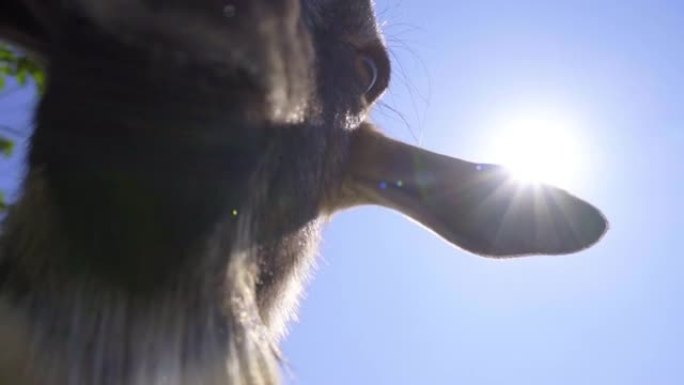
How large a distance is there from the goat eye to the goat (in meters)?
0.55

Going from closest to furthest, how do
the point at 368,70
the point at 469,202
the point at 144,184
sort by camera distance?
1. the point at 144,184
2. the point at 368,70
3. the point at 469,202

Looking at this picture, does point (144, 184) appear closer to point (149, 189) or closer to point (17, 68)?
point (149, 189)

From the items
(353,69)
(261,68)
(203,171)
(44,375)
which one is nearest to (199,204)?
(203,171)

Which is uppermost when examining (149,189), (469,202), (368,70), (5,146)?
(149,189)

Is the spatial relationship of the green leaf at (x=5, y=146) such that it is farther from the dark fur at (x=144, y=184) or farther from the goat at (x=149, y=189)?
the dark fur at (x=144, y=184)

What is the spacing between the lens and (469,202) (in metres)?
2.52

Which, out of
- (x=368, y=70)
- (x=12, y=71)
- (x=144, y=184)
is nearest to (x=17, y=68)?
(x=12, y=71)

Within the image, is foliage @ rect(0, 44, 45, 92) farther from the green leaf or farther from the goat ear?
the goat ear

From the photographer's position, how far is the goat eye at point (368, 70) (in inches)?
90.3

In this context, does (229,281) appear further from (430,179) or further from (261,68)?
(430,179)

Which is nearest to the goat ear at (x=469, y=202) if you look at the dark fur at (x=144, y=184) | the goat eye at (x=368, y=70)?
the goat eye at (x=368, y=70)

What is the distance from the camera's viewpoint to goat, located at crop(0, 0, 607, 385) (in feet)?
4.37

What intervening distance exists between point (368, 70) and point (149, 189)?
110 cm

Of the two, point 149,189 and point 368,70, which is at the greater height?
point 149,189
